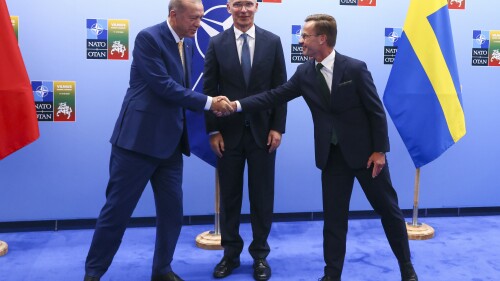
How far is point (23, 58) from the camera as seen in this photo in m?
4.16

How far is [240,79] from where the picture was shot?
3.39m

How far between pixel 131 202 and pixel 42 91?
166cm

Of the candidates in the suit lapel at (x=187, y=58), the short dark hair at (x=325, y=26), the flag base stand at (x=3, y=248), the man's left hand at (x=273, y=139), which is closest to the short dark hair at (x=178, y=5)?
the suit lapel at (x=187, y=58)

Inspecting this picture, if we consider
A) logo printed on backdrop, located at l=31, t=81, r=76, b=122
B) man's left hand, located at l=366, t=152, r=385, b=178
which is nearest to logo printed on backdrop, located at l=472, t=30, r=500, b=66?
man's left hand, located at l=366, t=152, r=385, b=178

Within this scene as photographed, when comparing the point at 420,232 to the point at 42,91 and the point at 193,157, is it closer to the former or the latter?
the point at 193,157

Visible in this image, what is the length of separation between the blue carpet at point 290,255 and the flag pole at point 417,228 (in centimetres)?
6

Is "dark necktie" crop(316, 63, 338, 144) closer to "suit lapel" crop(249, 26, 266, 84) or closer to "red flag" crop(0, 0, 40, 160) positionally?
"suit lapel" crop(249, 26, 266, 84)

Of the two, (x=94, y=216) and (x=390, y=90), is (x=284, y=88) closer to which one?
(x=390, y=90)

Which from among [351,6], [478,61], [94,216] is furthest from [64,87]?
[478,61]

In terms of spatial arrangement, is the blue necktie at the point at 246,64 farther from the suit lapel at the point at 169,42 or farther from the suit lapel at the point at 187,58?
the suit lapel at the point at 169,42

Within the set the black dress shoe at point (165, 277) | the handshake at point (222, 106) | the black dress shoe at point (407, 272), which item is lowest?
the black dress shoe at point (165, 277)

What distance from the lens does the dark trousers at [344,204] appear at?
3.03m

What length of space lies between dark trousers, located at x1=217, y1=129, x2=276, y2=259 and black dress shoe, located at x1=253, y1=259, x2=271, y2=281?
4 centimetres

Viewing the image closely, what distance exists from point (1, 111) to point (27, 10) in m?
0.87
